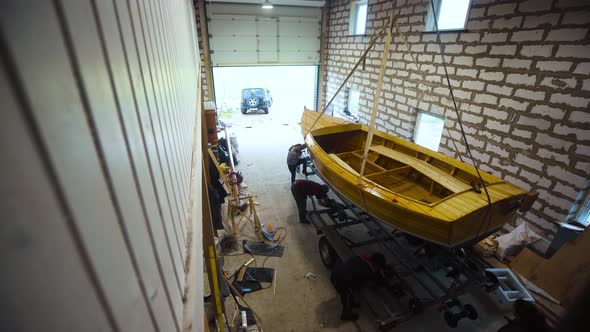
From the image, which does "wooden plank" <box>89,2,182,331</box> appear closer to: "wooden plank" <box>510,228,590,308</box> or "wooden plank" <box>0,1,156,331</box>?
"wooden plank" <box>0,1,156,331</box>

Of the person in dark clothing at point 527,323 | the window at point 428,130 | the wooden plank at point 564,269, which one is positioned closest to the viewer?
the person in dark clothing at point 527,323

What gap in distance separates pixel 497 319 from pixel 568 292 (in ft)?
2.69

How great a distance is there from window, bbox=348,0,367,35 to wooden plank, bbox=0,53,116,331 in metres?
8.26

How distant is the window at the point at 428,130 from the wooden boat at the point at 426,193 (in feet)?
5.25

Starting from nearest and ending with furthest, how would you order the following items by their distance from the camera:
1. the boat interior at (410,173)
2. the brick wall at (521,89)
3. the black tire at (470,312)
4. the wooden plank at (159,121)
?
the wooden plank at (159,121) → the black tire at (470,312) → the brick wall at (521,89) → the boat interior at (410,173)

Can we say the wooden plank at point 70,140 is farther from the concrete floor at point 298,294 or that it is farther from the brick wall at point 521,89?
the concrete floor at point 298,294

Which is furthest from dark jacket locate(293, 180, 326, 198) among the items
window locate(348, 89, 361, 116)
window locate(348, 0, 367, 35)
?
window locate(348, 0, 367, 35)

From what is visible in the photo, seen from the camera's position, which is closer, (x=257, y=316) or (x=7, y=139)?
(x=7, y=139)

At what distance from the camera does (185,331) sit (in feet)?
2.47

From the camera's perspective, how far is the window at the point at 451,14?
175 inches

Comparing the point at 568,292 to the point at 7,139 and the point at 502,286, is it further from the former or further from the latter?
the point at 7,139

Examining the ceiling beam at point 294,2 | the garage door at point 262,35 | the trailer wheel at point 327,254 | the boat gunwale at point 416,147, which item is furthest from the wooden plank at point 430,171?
the ceiling beam at point 294,2

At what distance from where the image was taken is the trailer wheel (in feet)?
12.1

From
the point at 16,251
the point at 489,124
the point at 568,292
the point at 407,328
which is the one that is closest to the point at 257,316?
the point at 407,328
